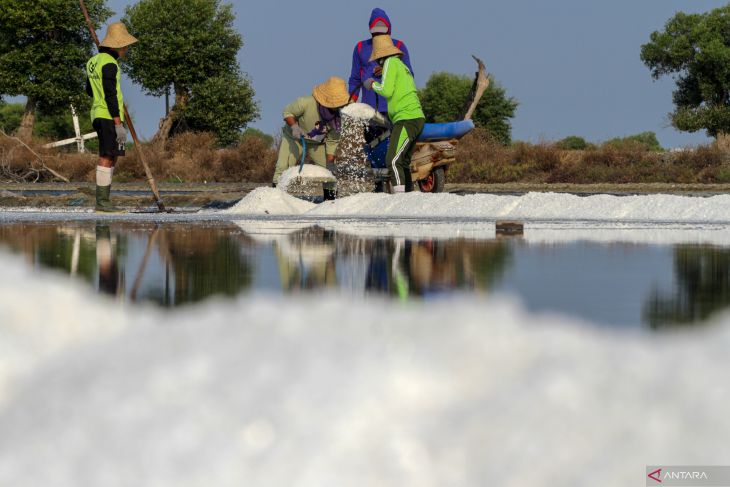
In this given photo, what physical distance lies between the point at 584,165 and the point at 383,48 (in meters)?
16.2

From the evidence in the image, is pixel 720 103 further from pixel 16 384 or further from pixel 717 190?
pixel 16 384

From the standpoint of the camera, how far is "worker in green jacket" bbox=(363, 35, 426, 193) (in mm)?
17625

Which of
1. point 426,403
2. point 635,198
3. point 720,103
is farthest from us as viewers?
point 720,103

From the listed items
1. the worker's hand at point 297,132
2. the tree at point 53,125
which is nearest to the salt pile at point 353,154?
the worker's hand at point 297,132

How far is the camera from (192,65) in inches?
2474

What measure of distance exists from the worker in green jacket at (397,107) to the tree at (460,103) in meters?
45.8

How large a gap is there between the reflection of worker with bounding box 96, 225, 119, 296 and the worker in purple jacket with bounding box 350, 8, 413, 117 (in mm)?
6842

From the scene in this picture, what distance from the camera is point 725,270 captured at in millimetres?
8070

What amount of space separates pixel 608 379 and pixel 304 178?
1533cm

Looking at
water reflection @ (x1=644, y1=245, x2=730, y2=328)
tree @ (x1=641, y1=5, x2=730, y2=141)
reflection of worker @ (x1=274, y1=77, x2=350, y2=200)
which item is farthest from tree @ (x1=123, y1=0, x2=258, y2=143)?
water reflection @ (x1=644, y1=245, x2=730, y2=328)

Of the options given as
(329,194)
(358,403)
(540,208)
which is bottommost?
(358,403)

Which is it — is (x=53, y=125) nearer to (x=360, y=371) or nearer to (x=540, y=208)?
(x=540, y=208)

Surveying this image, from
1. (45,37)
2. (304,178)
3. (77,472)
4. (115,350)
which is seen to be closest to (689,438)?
(77,472)

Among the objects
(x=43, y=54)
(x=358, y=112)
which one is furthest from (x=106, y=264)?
(x=43, y=54)
